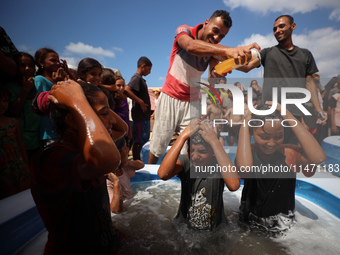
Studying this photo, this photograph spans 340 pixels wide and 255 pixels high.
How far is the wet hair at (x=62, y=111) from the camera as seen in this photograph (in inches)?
41.9

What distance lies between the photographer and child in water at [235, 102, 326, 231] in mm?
1845

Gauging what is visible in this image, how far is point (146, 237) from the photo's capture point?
1.95 metres

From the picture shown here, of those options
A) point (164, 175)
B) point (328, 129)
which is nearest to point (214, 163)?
point (164, 175)

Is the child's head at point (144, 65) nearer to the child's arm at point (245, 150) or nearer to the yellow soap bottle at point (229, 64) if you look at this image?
the yellow soap bottle at point (229, 64)

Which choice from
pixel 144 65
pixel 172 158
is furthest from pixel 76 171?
pixel 144 65

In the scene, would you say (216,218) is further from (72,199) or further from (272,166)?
(72,199)

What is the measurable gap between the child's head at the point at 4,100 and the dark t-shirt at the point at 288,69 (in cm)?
335

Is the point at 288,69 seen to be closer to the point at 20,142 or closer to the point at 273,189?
the point at 273,189

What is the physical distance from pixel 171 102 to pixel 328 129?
6029 mm

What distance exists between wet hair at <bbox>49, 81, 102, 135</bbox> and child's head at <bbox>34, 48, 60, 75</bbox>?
6.30ft

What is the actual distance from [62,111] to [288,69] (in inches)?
115

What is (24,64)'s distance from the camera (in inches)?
98.8

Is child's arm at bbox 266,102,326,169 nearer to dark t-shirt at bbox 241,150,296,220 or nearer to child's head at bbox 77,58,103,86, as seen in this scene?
dark t-shirt at bbox 241,150,296,220

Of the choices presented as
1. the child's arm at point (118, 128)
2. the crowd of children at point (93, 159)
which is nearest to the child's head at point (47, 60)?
the crowd of children at point (93, 159)
